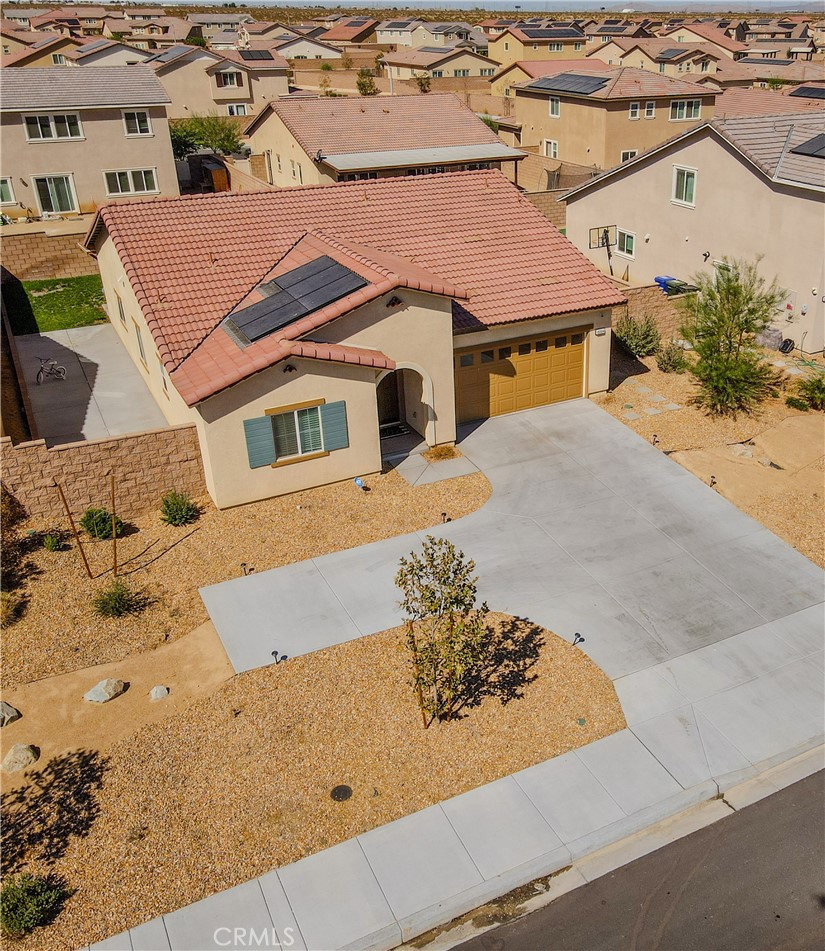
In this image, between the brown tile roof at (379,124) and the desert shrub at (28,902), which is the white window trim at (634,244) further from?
the desert shrub at (28,902)

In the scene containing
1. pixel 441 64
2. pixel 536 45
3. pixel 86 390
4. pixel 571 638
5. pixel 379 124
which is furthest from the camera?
pixel 536 45

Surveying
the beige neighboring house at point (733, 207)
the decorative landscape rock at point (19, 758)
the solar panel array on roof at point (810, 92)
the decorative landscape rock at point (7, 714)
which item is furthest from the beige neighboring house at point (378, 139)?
the decorative landscape rock at point (19, 758)

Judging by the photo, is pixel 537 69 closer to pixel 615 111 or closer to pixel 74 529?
pixel 615 111

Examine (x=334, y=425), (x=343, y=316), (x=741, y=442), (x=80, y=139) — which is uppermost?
(x=80, y=139)

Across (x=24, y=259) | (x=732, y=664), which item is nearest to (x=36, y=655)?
(x=732, y=664)

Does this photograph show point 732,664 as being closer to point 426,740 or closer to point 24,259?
point 426,740

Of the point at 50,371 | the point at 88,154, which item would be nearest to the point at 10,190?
the point at 88,154

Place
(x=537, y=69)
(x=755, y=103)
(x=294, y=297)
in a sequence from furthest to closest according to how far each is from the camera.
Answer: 1. (x=537, y=69)
2. (x=755, y=103)
3. (x=294, y=297)

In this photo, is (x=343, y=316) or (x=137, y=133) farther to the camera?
(x=137, y=133)
